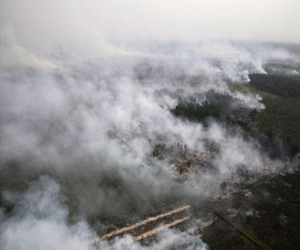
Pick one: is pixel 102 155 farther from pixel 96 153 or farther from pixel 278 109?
pixel 278 109

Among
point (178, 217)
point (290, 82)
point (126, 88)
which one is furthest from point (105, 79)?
point (290, 82)

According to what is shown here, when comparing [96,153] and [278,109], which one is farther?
[278,109]

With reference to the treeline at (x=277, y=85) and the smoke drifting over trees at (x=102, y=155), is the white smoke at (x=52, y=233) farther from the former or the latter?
the treeline at (x=277, y=85)

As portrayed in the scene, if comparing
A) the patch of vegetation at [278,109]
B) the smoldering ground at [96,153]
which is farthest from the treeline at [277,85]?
the smoldering ground at [96,153]

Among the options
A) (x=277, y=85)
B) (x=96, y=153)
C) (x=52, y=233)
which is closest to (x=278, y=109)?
(x=277, y=85)

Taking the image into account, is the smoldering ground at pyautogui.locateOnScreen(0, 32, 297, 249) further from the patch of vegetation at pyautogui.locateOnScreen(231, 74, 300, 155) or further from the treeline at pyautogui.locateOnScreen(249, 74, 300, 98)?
the treeline at pyautogui.locateOnScreen(249, 74, 300, 98)

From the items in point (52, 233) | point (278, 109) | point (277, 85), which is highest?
point (52, 233)

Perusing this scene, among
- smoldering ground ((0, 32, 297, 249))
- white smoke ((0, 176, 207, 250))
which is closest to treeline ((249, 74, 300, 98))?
smoldering ground ((0, 32, 297, 249))
